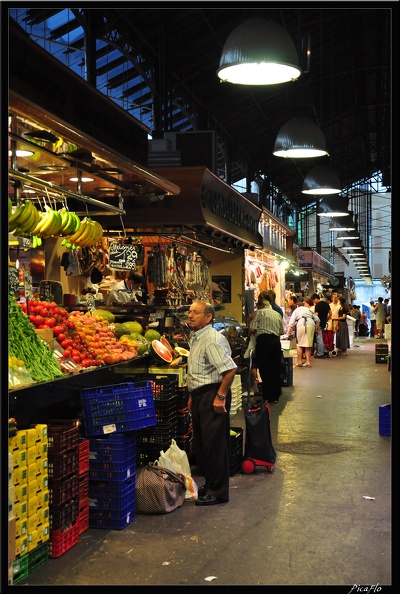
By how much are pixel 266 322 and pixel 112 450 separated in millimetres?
6370

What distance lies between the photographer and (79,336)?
22.7ft

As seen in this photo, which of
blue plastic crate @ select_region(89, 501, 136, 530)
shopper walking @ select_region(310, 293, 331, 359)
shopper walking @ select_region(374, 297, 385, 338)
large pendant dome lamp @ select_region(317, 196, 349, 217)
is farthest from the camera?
shopper walking @ select_region(374, 297, 385, 338)

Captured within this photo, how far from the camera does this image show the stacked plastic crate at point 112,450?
5.54 meters

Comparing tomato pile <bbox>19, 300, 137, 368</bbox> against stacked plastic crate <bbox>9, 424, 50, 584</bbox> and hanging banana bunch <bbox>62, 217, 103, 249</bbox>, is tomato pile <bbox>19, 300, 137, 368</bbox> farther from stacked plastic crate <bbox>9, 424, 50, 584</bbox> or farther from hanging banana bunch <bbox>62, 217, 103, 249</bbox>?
stacked plastic crate <bbox>9, 424, 50, 584</bbox>

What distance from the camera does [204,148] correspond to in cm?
1214

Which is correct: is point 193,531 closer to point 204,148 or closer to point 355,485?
point 355,485

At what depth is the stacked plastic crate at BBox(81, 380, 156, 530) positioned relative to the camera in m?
5.54

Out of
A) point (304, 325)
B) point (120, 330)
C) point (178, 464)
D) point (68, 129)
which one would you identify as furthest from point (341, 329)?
point (68, 129)

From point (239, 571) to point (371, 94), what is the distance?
2032 centimetres

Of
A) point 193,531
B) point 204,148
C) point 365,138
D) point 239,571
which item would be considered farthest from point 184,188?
point 365,138

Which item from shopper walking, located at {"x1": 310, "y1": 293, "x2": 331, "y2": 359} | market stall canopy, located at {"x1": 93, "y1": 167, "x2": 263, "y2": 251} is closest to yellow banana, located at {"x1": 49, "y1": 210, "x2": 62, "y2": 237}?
market stall canopy, located at {"x1": 93, "y1": 167, "x2": 263, "y2": 251}

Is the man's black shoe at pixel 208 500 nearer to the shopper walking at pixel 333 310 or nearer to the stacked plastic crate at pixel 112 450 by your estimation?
the stacked plastic crate at pixel 112 450

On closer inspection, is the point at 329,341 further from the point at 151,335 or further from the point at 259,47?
the point at 259,47

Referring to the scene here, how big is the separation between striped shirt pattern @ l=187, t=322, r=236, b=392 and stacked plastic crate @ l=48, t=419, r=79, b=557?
Result: 132 cm
